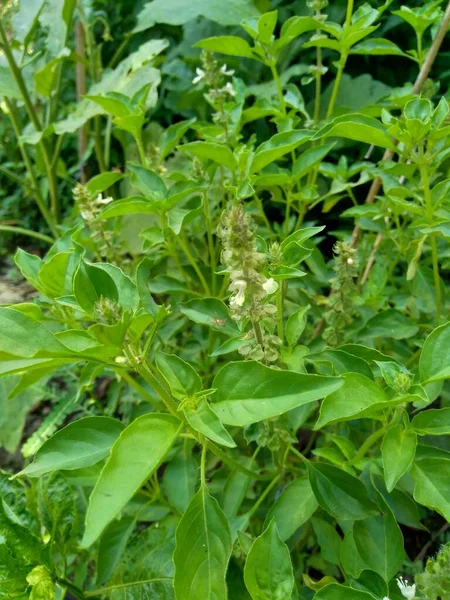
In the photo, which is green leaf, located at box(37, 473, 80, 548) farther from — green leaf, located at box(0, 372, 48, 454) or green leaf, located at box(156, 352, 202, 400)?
green leaf, located at box(0, 372, 48, 454)

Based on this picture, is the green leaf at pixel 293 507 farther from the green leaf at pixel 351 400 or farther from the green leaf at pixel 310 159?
the green leaf at pixel 310 159

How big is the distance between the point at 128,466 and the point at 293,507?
1.27 ft

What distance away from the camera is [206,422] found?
664 millimetres

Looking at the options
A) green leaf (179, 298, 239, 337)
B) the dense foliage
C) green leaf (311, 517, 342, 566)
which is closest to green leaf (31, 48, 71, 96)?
the dense foliage

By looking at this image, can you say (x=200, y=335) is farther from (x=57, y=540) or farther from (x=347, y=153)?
(x=347, y=153)

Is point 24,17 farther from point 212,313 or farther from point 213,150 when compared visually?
point 212,313

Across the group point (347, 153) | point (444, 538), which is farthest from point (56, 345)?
point (347, 153)

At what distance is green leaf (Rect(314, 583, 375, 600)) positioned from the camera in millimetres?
668

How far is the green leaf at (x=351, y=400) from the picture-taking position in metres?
0.67

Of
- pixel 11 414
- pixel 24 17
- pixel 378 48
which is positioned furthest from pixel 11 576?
pixel 24 17

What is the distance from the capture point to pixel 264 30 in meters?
1.18

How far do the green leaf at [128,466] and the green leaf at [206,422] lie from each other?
0.9 inches

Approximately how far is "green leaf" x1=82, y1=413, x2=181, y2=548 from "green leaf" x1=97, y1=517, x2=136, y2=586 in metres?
0.44

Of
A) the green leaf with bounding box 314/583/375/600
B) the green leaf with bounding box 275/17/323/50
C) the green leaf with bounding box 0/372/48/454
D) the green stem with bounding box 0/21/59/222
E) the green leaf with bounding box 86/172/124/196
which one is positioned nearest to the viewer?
the green leaf with bounding box 314/583/375/600
